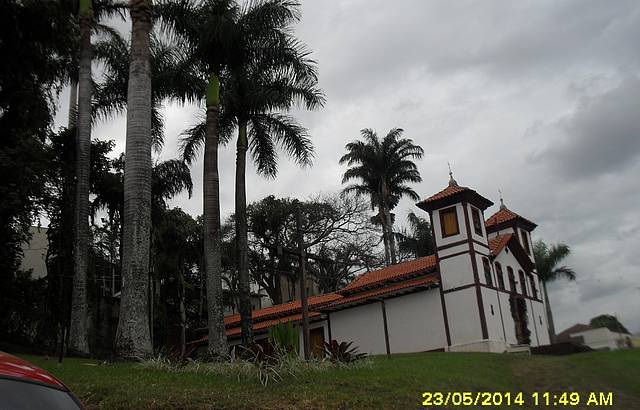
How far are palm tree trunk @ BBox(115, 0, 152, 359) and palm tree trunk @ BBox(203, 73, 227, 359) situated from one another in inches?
115

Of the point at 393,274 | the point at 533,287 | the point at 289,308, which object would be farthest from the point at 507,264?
the point at 289,308

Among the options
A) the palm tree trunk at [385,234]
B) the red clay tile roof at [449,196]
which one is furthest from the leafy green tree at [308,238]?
the red clay tile roof at [449,196]

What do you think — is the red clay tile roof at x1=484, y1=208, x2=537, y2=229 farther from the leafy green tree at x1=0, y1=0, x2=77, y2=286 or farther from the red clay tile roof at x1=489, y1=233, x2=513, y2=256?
the leafy green tree at x1=0, y1=0, x2=77, y2=286

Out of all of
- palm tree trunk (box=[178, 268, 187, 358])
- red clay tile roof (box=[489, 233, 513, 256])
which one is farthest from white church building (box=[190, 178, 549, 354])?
palm tree trunk (box=[178, 268, 187, 358])

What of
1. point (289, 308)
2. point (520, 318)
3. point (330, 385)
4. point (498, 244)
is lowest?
point (330, 385)

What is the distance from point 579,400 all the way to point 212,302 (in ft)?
37.6

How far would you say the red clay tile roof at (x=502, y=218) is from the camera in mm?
37375

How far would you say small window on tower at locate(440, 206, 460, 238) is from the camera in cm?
3000

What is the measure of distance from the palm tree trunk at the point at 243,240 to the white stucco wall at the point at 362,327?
9004 mm

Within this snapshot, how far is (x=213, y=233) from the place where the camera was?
20.2 meters

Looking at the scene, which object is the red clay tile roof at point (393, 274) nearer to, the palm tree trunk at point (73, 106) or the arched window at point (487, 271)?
the arched window at point (487, 271)

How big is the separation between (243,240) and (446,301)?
35.5 ft

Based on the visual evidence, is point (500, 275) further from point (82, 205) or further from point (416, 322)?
point (82, 205)

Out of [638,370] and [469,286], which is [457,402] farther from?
[469,286]
